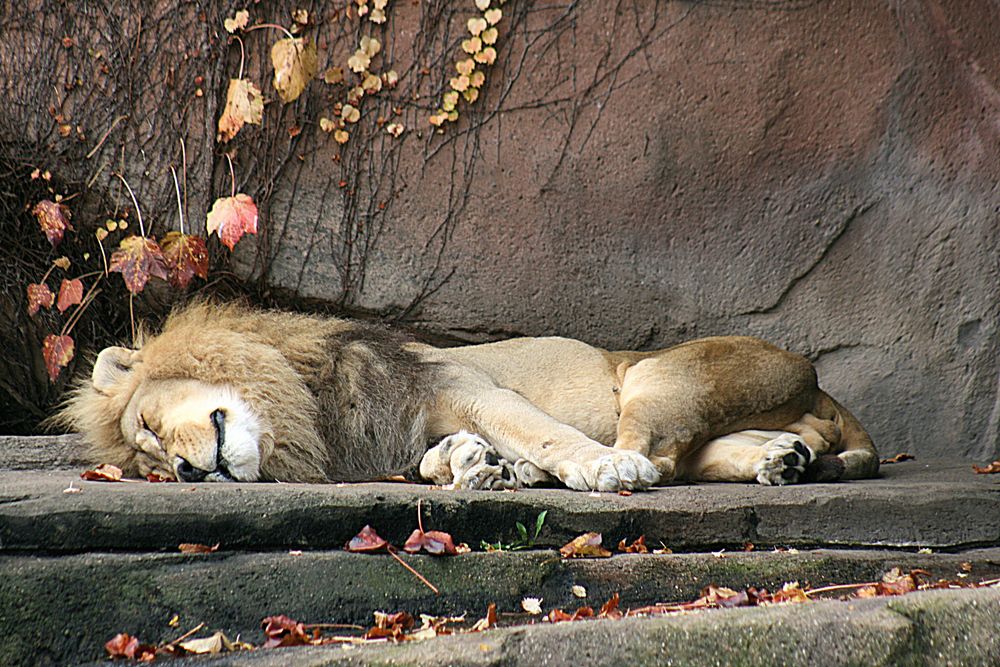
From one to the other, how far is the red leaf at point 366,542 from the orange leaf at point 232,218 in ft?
8.87

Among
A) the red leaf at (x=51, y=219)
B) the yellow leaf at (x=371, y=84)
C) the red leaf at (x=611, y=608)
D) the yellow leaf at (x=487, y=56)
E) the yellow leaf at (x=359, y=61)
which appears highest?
the yellow leaf at (x=487, y=56)

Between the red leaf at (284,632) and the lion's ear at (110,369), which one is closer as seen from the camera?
the red leaf at (284,632)

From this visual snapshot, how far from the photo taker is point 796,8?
527 centimetres

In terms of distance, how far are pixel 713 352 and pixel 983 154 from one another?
193cm

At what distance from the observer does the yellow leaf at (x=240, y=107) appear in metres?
5.23

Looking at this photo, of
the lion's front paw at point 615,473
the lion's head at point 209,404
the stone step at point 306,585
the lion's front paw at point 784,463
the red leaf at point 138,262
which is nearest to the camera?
the stone step at point 306,585

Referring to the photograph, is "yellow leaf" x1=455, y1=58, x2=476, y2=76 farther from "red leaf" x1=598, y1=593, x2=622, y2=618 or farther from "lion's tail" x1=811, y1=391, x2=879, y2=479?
"red leaf" x1=598, y1=593, x2=622, y2=618

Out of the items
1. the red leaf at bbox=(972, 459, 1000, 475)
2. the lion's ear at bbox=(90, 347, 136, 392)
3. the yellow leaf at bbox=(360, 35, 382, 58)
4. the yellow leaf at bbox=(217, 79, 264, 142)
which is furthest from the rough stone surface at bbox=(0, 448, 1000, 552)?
the yellow leaf at bbox=(360, 35, 382, 58)

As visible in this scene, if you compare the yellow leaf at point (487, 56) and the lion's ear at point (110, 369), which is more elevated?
the yellow leaf at point (487, 56)

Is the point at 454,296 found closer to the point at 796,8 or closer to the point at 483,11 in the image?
the point at 483,11

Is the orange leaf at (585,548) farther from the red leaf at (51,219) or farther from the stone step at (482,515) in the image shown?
the red leaf at (51,219)

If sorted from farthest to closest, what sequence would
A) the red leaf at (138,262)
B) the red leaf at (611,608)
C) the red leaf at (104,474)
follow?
the red leaf at (138,262) → the red leaf at (104,474) → the red leaf at (611,608)

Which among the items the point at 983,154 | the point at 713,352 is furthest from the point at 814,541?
the point at 983,154

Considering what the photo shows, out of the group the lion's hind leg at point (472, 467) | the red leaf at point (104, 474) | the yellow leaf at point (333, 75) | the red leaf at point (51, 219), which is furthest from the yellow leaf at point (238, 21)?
the lion's hind leg at point (472, 467)
